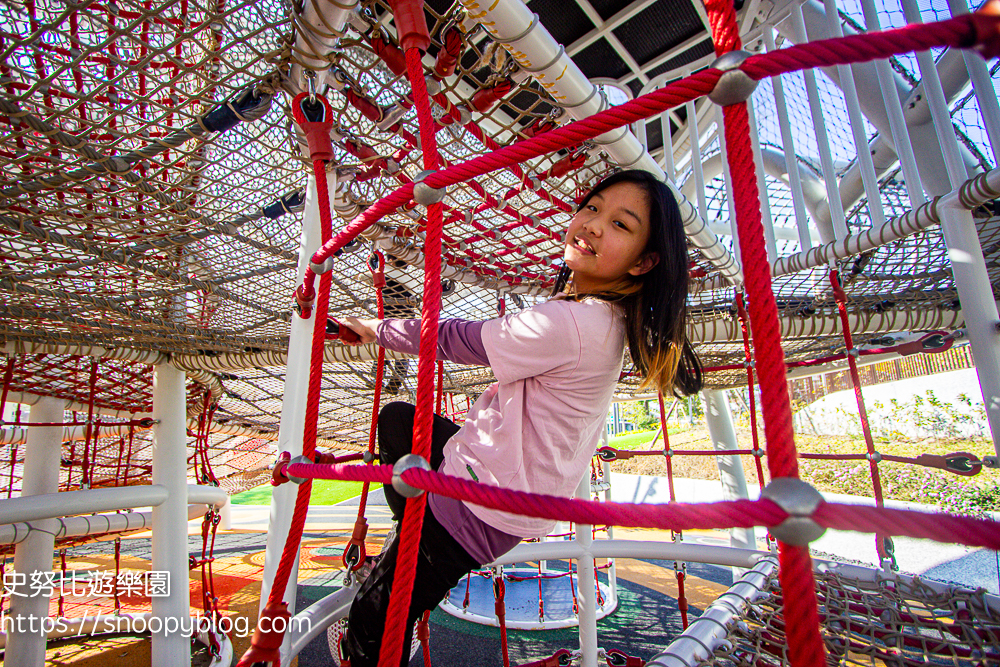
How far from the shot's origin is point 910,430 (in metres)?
7.67

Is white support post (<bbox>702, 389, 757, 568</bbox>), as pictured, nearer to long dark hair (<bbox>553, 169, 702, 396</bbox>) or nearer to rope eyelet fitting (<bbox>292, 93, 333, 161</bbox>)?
long dark hair (<bbox>553, 169, 702, 396</bbox>)

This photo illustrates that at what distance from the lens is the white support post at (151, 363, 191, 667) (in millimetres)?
2777

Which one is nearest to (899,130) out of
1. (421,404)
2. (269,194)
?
(421,404)

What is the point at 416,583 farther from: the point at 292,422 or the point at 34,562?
the point at 34,562

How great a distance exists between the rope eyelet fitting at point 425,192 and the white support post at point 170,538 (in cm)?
304

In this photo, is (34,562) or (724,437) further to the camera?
(724,437)

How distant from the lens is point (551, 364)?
0.67 meters

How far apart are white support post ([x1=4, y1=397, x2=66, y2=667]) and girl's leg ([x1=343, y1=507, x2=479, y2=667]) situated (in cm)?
321

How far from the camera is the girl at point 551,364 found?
0.67 meters

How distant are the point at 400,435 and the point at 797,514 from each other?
2.25 ft

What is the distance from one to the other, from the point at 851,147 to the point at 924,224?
2.32 m

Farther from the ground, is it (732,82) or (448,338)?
(732,82)

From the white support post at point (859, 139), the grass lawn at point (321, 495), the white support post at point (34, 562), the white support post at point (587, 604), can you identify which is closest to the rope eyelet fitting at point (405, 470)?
the white support post at point (587, 604)

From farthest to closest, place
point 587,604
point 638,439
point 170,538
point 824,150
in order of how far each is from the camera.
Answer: point 638,439 → point 170,538 → point 587,604 → point 824,150
